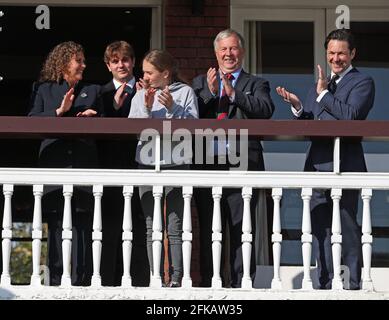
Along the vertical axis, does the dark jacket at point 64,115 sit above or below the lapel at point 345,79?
below

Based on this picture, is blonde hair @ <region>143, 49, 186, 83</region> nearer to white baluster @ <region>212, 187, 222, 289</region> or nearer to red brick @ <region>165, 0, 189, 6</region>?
white baluster @ <region>212, 187, 222, 289</region>

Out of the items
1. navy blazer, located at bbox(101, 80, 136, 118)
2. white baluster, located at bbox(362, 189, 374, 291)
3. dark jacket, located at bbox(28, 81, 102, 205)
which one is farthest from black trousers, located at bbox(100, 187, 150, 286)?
white baluster, located at bbox(362, 189, 374, 291)

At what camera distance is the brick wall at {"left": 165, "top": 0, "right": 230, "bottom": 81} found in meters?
9.98

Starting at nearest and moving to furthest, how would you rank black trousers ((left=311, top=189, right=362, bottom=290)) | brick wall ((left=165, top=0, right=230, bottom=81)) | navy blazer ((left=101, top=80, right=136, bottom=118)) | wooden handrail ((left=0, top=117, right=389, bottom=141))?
1. wooden handrail ((left=0, top=117, right=389, bottom=141))
2. black trousers ((left=311, top=189, right=362, bottom=290))
3. navy blazer ((left=101, top=80, right=136, bottom=118))
4. brick wall ((left=165, top=0, right=230, bottom=81))

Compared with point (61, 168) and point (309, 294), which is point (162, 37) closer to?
point (61, 168)

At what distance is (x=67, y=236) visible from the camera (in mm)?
7547

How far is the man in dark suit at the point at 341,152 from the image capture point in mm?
7719

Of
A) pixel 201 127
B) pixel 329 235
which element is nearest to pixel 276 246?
pixel 329 235

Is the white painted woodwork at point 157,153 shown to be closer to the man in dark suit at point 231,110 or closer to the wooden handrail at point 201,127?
the wooden handrail at point 201,127

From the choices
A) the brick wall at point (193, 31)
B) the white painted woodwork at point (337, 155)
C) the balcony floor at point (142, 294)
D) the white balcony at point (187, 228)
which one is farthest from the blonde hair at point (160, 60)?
the brick wall at point (193, 31)

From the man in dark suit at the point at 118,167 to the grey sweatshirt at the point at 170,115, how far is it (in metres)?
0.27

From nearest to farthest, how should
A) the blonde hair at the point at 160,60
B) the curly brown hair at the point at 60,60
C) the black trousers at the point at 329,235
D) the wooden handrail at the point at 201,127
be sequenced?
the wooden handrail at the point at 201,127
the black trousers at the point at 329,235
the blonde hair at the point at 160,60
the curly brown hair at the point at 60,60
